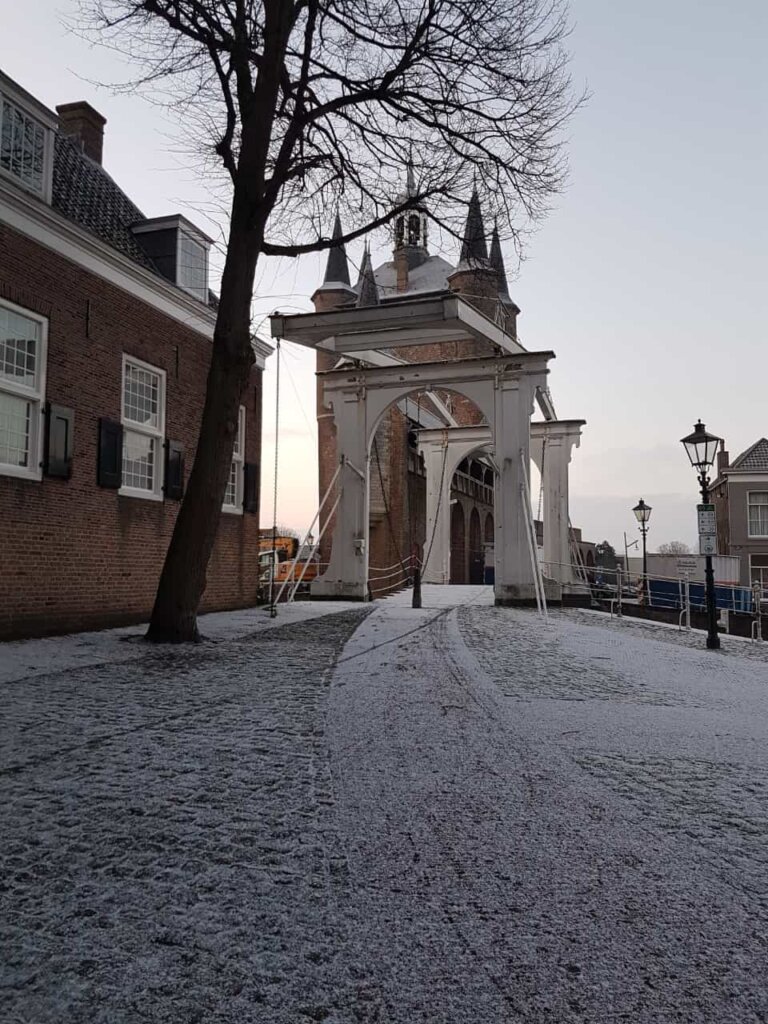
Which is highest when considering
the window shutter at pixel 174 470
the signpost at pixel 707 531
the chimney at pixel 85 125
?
the chimney at pixel 85 125

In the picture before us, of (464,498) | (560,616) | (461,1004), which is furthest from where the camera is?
(464,498)

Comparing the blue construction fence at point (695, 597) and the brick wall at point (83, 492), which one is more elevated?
the brick wall at point (83, 492)

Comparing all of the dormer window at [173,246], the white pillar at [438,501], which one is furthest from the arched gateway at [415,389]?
the white pillar at [438,501]

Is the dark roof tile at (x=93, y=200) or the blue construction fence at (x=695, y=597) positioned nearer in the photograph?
the dark roof tile at (x=93, y=200)

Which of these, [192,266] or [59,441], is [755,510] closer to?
[192,266]

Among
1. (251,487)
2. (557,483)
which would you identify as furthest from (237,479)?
(557,483)

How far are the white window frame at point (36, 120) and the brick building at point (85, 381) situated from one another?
0.02m

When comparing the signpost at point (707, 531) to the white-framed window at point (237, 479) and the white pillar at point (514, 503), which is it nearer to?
the white pillar at point (514, 503)

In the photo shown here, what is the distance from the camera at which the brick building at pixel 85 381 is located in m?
9.45

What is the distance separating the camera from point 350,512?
57.5ft

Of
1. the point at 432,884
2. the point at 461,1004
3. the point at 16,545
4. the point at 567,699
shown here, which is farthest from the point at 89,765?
the point at 16,545

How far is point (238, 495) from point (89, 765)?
441 inches

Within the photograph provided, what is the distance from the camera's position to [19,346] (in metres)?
9.53

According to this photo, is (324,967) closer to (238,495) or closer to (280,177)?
(280,177)
